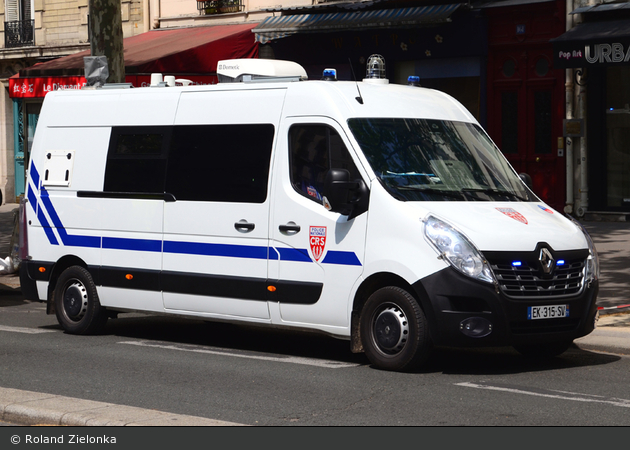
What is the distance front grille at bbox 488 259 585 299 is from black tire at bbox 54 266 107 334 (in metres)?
4.17

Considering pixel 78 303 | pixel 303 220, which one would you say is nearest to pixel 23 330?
pixel 78 303

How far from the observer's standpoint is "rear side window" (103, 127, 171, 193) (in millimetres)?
9562

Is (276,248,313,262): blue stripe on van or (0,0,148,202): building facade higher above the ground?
(0,0,148,202): building facade

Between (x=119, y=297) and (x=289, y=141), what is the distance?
2378 mm

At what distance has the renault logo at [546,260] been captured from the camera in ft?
25.4

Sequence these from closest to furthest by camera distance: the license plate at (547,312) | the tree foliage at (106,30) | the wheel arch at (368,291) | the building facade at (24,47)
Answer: the license plate at (547,312) < the wheel arch at (368,291) < the tree foliage at (106,30) < the building facade at (24,47)

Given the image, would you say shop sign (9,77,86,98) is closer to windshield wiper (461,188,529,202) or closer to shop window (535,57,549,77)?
shop window (535,57,549,77)

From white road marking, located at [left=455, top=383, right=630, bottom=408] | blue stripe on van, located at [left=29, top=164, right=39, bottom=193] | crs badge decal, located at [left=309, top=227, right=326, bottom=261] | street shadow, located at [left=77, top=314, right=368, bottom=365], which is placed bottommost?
street shadow, located at [left=77, top=314, right=368, bottom=365]

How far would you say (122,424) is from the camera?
5.73 meters

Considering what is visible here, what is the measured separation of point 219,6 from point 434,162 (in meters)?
17.0

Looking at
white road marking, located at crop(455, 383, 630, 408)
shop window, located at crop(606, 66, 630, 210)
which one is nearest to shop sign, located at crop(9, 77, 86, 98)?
shop window, located at crop(606, 66, 630, 210)

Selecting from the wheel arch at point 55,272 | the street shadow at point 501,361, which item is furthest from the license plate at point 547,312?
the wheel arch at point 55,272

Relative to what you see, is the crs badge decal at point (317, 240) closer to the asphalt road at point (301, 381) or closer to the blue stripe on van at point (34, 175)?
the asphalt road at point (301, 381)

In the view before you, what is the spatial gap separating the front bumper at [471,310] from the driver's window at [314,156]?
48.0 inches
